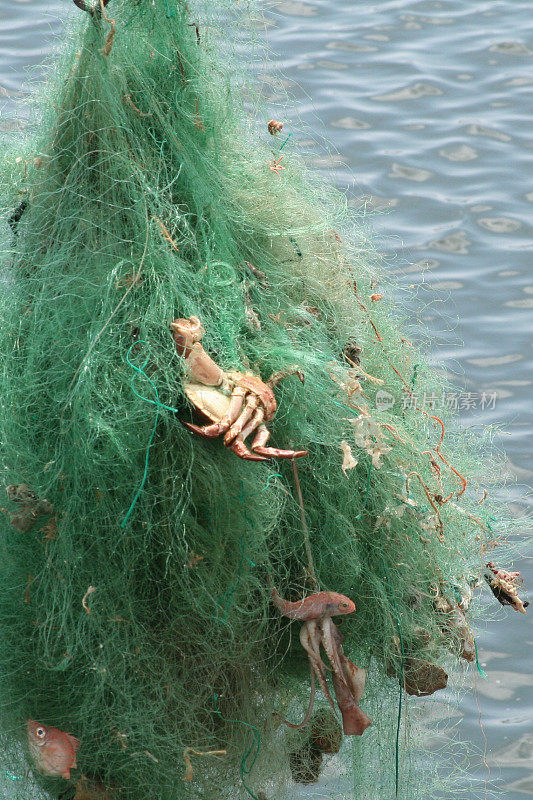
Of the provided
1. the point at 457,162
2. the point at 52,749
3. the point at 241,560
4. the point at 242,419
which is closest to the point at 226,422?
the point at 242,419

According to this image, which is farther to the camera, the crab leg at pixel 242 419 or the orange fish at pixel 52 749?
the orange fish at pixel 52 749

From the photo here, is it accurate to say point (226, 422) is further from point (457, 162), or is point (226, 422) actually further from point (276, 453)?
point (457, 162)

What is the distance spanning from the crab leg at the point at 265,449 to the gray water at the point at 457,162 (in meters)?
0.85

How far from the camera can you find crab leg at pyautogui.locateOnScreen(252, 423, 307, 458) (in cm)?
94

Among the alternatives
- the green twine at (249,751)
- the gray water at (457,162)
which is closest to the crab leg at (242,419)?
the green twine at (249,751)

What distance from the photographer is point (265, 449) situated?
0.95 m

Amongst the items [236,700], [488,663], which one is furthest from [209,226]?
[488,663]

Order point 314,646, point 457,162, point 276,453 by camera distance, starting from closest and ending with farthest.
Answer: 1. point 276,453
2. point 314,646
3. point 457,162

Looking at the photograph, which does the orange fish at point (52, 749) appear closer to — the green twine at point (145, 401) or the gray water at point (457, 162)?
the green twine at point (145, 401)

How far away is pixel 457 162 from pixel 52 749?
60.8 inches

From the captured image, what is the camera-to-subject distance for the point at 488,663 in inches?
70.9

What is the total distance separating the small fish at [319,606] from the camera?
3.37 feet

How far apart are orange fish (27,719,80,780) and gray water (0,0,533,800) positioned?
2.76ft

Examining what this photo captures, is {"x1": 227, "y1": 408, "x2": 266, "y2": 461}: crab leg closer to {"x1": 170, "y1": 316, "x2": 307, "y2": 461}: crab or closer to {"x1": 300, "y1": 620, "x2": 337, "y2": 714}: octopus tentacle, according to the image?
{"x1": 170, "y1": 316, "x2": 307, "y2": 461}: crab
